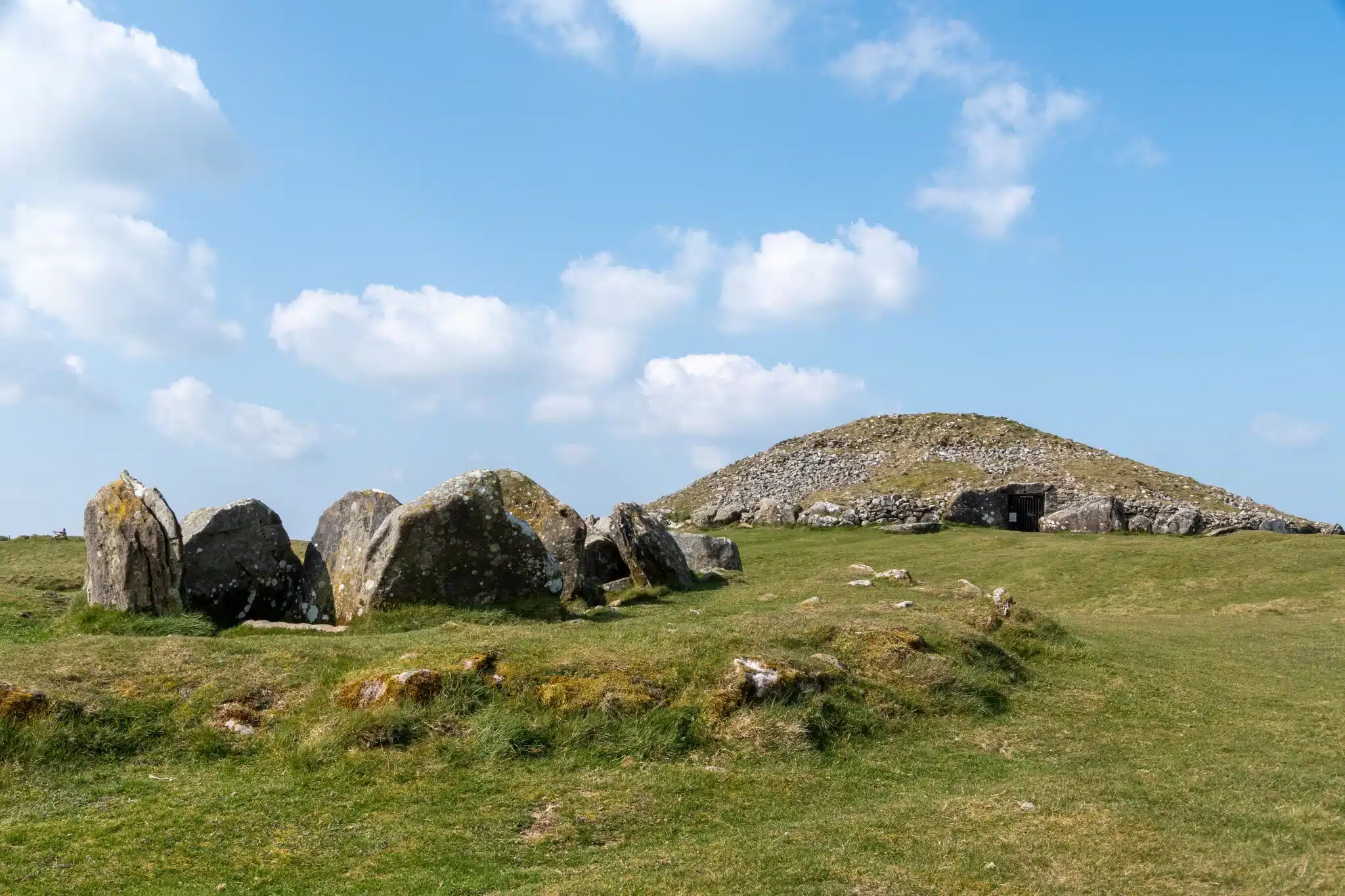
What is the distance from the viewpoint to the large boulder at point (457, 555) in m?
17.4

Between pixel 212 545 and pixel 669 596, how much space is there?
9.42 m

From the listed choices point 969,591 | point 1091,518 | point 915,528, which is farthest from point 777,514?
point 969,591

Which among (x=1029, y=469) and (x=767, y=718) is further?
(x=1029, y=469)

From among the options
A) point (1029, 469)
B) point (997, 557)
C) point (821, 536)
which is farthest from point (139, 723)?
point (1029, 469)

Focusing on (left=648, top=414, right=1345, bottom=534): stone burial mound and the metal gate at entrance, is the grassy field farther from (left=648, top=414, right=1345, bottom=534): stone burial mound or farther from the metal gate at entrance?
the metal gate at entrance

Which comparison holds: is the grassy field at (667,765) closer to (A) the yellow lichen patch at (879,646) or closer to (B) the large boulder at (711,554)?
(A) the yellow lichen patch at (879,646)

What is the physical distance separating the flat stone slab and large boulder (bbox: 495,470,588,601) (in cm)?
481

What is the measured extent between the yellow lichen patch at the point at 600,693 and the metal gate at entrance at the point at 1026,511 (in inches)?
1624

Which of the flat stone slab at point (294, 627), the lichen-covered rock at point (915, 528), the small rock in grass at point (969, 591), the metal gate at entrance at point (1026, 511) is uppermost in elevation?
the metal gate at entrance at point (1026, 511)

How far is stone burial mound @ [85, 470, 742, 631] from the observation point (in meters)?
16.9

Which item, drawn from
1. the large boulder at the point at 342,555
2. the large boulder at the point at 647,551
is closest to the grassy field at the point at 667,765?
the large boulder at the point at 342,555

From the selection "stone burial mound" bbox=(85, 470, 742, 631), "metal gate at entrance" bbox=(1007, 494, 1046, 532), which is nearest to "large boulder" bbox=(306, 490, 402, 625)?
"stone burial mound" bbox=(85, 470, 742, 631)

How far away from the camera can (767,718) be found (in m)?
11.3

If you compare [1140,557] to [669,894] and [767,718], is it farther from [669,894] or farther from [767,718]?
[669,894]
